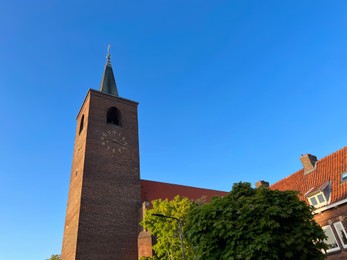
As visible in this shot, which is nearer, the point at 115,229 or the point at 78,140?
the point at 115,229

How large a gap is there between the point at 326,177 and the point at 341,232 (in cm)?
386

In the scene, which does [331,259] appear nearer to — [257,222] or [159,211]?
[257,222]

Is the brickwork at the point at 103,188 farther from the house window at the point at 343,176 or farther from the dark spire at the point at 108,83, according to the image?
the house window at the point at 343,176

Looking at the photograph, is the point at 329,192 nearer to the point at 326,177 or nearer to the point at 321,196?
the point at 321,196

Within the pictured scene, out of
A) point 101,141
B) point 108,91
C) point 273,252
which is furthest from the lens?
point 108,91

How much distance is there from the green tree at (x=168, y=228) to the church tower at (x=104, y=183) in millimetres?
4687

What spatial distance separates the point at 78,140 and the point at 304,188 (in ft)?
74.0

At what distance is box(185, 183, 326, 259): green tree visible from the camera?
41.7ft

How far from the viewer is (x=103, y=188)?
1113 inches

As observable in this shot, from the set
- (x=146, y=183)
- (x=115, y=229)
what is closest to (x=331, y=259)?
(x=115, y=229)

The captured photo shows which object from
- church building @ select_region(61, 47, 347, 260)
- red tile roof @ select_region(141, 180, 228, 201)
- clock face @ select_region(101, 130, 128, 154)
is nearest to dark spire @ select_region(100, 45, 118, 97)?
church building @ select_region(61, 47, 347, 260)

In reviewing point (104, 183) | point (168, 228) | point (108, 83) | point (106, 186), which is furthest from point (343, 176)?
point (108, 83)

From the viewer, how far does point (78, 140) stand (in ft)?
109

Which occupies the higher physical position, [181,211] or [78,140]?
[78,140]
